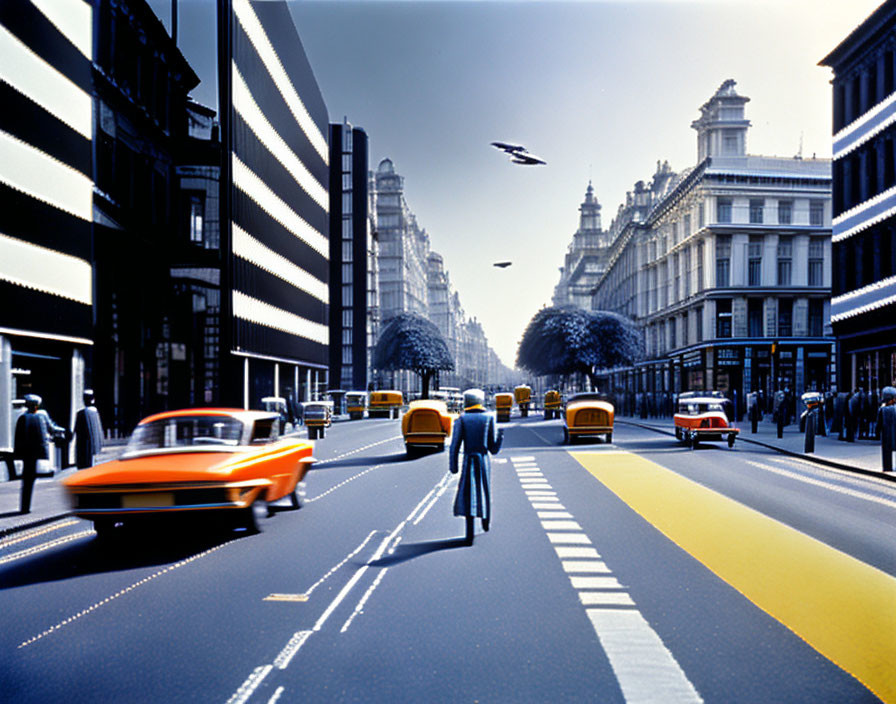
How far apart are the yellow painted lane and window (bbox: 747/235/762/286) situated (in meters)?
42.6

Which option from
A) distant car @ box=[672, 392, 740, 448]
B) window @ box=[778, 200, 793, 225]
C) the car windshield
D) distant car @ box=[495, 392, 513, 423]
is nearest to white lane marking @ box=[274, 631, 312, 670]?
the car windshield

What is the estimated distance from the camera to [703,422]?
23891 mm

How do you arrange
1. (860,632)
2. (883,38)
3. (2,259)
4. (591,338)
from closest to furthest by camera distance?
1. (860,632)
2. (2,259)
3. (883,38)
4. (591,338)

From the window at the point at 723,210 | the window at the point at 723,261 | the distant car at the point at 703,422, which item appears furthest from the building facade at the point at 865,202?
the window at the point at 723,210

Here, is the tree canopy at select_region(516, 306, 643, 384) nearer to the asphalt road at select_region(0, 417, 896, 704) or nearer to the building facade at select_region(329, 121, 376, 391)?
the building facade at select_region(329, 121, 376, 391)

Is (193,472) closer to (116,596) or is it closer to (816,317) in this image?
(116,596)

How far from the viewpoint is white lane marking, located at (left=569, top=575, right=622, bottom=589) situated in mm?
6768

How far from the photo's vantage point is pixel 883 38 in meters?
30.5

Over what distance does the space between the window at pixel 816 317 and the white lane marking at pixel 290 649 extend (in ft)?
171

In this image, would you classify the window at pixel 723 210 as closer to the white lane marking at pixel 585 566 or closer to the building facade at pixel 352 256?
the building facade at pixel 352 256

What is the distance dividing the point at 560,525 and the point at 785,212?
48.8 metres

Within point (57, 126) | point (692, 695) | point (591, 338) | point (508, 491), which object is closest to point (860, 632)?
point (692, 695)

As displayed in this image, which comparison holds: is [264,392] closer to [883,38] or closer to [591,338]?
[591,338]

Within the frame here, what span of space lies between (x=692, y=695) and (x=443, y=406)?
17.3 meters
